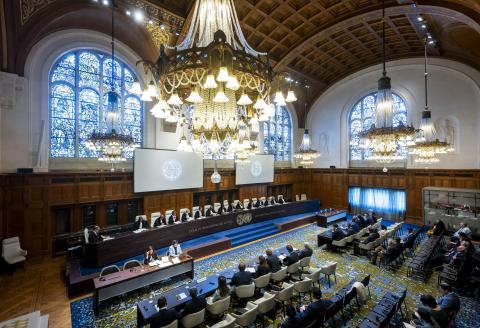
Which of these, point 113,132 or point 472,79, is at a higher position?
point 472,79

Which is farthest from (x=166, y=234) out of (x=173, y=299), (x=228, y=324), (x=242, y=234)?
(x=228, y=324)

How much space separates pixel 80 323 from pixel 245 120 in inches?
221

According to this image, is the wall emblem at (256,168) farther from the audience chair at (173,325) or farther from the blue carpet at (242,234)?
the audience chair at (173,325)

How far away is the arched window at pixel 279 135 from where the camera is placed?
16.7 m

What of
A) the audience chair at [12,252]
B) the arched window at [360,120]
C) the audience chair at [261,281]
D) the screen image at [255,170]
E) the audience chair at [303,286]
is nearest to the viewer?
the audience chair at [303,286]

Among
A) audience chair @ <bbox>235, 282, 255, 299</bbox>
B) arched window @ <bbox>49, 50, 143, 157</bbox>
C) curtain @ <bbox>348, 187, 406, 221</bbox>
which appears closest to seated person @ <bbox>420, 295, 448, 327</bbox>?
audience chair @ <bbox>235, 282, 255, 299</bbox>

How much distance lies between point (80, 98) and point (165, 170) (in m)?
4.54

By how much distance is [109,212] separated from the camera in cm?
1011

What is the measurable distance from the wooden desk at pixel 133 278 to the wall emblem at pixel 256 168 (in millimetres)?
8432

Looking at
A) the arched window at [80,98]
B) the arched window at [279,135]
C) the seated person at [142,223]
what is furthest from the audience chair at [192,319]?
the arched window at [279,135]

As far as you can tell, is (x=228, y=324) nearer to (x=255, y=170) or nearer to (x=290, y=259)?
(x=290, y=259)

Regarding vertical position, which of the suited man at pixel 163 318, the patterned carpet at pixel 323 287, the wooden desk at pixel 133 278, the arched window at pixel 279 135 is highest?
the arched window at pixel 279 135

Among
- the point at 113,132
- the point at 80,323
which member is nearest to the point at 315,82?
the point at 113,132

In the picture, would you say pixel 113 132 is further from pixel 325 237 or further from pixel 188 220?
pixel 325 237
